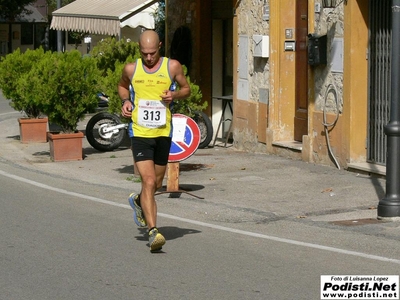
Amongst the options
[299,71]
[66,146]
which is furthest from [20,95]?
[299,71]

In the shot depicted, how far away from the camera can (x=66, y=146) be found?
1595 cm

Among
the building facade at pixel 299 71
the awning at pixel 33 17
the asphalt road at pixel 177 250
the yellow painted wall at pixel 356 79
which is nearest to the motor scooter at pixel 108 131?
the building facade at pixel 299 71

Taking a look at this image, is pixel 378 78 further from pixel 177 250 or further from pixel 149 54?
pixel 177 250

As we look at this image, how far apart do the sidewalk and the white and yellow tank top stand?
241 cm

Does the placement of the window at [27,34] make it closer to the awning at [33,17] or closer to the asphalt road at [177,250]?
the awning at [33,17]

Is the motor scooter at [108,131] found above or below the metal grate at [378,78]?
below

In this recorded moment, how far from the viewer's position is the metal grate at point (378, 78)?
13.4 m

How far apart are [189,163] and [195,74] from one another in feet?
14.8

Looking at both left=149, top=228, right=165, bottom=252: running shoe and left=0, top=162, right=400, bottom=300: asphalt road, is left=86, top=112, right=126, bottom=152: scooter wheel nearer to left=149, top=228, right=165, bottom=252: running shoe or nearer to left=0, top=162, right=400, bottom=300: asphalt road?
left=0, top=162, right=400, bottom=300: asphalt road

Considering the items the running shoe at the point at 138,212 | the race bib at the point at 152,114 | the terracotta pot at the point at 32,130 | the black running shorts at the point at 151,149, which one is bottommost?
the running shoe at the point at 138,212

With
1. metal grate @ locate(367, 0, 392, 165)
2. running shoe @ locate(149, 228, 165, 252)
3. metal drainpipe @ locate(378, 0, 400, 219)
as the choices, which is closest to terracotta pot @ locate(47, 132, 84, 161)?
metal grate @ locate(367, 0, 392, 165)

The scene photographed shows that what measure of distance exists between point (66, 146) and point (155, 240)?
7954 mm

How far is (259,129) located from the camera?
16750mm

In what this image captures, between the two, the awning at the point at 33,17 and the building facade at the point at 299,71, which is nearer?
the building facade at the point at 299,71
